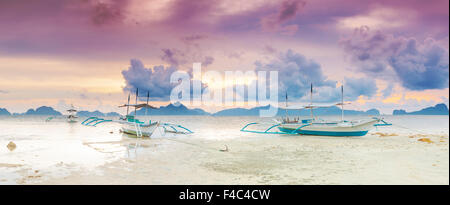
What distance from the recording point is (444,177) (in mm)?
8961

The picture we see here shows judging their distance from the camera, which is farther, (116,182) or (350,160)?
(350,160)

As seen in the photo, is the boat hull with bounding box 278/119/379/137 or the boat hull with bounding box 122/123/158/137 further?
the boat hull with bounding box 278/119/379/137

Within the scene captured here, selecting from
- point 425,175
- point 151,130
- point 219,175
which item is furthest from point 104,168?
point 151,130

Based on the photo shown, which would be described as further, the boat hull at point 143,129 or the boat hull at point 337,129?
the boat hull at point 337,129

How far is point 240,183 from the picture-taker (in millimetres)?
8586

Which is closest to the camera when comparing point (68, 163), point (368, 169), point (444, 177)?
point (444, 177)

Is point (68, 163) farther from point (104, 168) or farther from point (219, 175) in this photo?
point (219, 175)

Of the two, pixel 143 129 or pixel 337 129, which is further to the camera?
pixel 143 129
